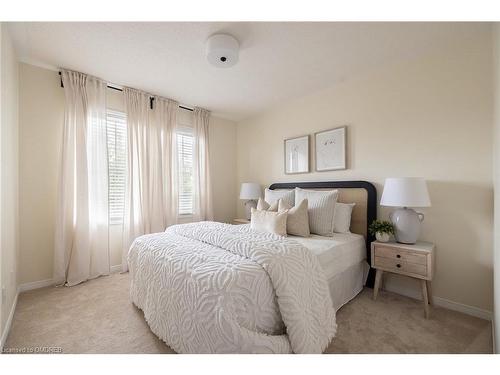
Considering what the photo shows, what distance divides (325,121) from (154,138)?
2.39 m

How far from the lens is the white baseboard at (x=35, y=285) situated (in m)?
2.39

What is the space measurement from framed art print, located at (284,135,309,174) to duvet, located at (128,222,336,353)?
5.87 ft

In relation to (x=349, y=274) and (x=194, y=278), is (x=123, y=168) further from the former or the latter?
(x=349, y=274)

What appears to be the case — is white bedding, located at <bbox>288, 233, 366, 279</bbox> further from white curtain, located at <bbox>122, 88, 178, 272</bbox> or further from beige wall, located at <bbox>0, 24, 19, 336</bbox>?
beige wall, located at <bbox>0, 24, 19, 336</bbox>


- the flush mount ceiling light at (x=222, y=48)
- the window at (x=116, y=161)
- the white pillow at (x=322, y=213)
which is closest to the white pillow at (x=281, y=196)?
the white pillow at (x=322, y=213)

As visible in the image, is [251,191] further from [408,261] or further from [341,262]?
[408,261]

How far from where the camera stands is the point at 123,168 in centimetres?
301

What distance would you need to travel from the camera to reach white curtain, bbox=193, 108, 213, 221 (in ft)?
12.2

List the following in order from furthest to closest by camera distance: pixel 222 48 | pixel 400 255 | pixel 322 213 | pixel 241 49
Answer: pixel 322 213 → pixel 241 49 → pixel 400 255 → pixel 222 48

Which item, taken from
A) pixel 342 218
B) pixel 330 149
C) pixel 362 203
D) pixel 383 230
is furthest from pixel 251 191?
pixel 383 230

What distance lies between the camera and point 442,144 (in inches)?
83.4

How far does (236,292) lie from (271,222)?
1.14 meters

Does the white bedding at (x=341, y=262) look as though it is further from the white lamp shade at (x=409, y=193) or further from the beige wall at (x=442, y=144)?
the white lamp shade at (x=409, y=193)

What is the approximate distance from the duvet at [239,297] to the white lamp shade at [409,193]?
1012 mm
